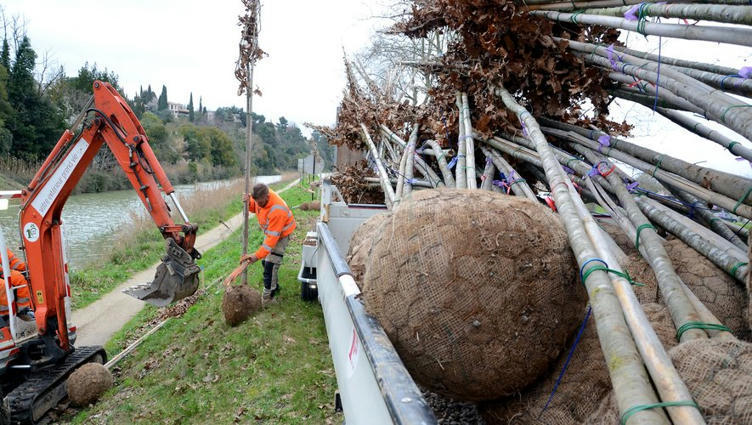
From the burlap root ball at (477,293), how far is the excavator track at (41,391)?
5804 mm

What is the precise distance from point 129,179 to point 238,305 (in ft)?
7.60

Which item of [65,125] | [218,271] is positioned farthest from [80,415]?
[65,125]

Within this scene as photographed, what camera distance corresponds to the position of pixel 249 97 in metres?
7.01

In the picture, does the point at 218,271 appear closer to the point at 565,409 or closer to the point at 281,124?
the point at 565,409

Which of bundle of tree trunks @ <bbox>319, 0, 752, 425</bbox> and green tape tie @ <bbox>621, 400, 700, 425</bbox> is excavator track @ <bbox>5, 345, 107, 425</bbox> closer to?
bundle of tree trunks @ <bbox>319, 0, 752, 425</bbox>

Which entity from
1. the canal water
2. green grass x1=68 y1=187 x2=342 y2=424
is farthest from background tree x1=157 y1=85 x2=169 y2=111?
green grass x1=68 y1=187 x2=342 y2=424

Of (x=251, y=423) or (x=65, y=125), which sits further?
(x=65, y=125)

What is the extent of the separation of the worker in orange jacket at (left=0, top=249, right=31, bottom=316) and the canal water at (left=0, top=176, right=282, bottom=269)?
3856 mm

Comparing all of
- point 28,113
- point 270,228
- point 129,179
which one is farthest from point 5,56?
point 270,228

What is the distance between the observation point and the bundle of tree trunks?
1.42 m

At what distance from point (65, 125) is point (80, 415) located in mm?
37303

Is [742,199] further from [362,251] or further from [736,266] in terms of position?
[362,251]

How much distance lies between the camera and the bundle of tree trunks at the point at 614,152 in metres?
Result: 1.42

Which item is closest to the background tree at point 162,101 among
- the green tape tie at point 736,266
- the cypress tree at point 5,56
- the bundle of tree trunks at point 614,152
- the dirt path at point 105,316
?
the cypress tree at point 5,56
